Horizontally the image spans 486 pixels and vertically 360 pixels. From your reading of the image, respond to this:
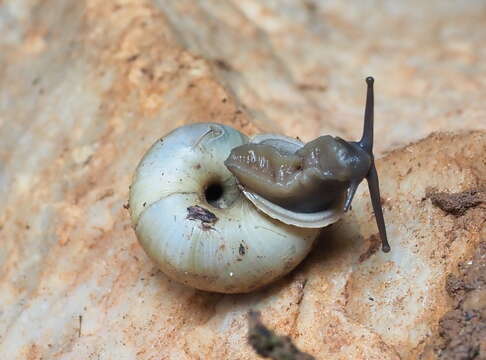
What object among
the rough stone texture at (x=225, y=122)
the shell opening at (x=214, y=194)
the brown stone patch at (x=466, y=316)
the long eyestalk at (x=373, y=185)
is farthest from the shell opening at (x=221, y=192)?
the brown stone patch at (x=466, y=316)

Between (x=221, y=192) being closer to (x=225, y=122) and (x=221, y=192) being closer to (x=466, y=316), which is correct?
(x=225, y=122)

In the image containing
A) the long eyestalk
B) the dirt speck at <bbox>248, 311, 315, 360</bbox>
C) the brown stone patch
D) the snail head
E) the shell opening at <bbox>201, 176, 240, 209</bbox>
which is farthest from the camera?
the shell opening at <bbox>201, 176, 240, 209</bbox>

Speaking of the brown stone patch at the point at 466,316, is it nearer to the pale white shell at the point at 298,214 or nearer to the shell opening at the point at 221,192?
the pale white shell at the point at 298,214

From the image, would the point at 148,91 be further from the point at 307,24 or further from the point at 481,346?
the point at 481,346

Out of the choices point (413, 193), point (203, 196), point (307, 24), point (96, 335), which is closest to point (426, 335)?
point (413, 193)

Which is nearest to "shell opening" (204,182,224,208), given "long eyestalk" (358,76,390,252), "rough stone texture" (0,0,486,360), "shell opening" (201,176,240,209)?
"shell opening" (201,176,240,209)

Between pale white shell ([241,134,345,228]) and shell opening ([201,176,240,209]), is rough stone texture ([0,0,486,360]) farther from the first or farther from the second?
shell opening ([201,176,240,209])
